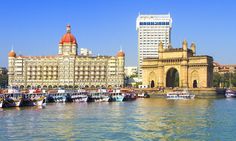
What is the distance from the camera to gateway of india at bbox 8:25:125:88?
152 meters

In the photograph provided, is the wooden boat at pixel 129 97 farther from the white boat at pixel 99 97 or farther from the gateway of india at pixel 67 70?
the gateway of india at pixel 67 70

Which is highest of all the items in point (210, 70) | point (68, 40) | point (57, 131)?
point (68, 40)

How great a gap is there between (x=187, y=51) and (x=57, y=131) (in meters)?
81.3

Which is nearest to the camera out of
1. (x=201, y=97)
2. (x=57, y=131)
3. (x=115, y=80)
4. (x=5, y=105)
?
(x=57, y=131)

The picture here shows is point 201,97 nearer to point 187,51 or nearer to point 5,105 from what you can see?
point 187,51

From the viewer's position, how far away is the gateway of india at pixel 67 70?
152 meters

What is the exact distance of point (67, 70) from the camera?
15212 centimetres

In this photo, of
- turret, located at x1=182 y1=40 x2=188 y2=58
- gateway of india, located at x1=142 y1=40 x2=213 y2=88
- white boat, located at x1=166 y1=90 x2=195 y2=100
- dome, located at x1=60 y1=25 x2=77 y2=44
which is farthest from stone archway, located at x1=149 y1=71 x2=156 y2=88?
dome, located at x1=60 y1=25 x2=77 y2=44

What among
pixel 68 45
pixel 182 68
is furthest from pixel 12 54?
pixel 182 68

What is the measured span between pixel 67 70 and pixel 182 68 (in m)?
47.5

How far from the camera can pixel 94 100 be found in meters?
90.5

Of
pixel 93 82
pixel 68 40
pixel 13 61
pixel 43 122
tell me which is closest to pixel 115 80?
pixel 93 82

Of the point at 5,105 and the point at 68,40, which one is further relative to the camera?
the point at 68,40

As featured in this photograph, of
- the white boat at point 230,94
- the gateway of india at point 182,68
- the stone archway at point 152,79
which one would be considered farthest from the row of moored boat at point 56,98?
the white boat at point 230,94
